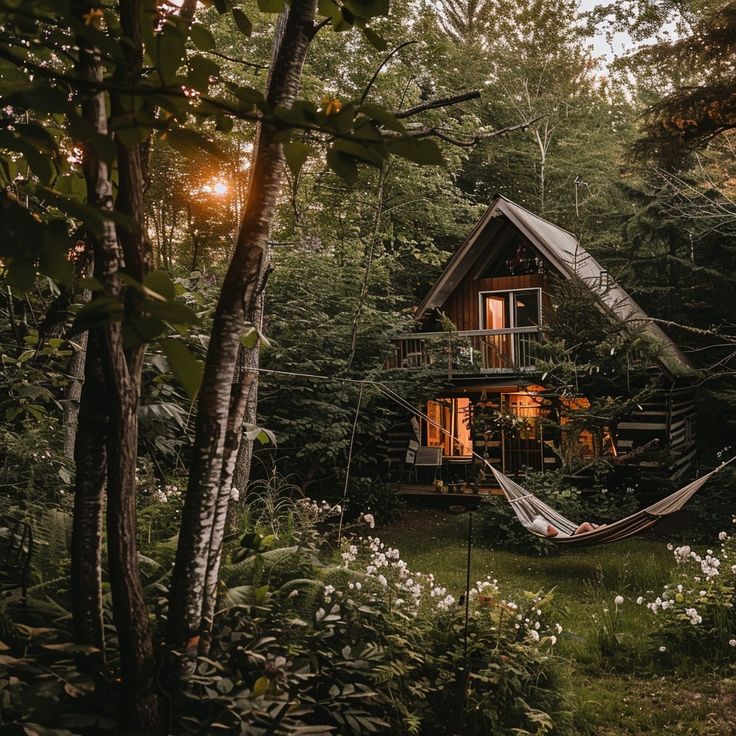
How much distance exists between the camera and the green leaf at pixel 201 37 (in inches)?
48.1

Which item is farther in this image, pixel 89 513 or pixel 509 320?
pixel 509 320

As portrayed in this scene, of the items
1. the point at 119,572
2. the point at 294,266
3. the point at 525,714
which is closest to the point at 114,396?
the point at 119,572

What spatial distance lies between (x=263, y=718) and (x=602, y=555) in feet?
25.3

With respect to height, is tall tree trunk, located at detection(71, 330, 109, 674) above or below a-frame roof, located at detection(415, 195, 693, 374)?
below

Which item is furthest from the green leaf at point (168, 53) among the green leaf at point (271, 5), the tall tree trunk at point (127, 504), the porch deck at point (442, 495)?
the porch deck at point (442, 495)

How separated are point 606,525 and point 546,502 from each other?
2334 mm

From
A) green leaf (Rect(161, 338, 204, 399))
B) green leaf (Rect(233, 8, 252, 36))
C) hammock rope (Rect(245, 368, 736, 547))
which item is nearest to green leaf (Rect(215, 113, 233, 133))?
green leaf (Rect(233, 8, 252, 36))

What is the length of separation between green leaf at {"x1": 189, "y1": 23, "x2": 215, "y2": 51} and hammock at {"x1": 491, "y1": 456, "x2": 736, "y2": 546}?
553cm

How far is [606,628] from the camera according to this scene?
16.7ft

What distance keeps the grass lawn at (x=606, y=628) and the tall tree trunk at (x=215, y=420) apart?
2.37 meters

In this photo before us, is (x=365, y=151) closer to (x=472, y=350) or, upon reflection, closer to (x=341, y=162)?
(x=341, y=162)

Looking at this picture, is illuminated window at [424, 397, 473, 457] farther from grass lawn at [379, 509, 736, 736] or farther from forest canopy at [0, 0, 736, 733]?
grass lawn at [379, 509, 736, 736]

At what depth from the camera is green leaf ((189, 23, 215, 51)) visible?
1222 mm

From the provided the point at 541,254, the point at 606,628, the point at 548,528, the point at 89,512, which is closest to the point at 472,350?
the point at 541,254
